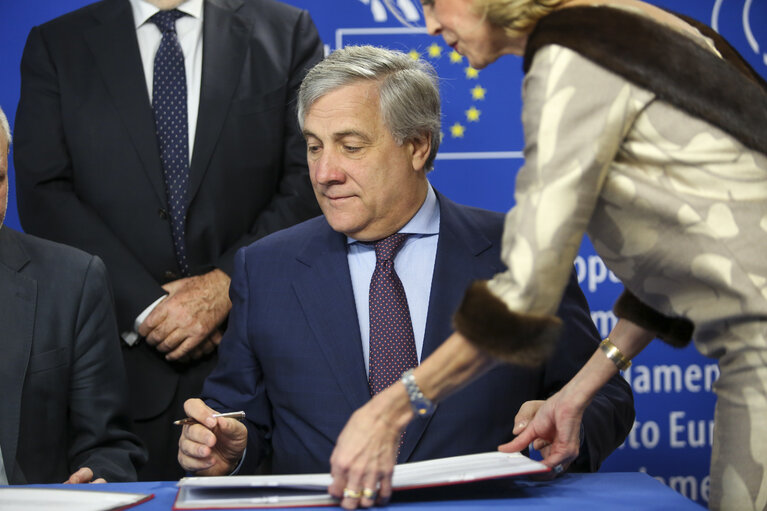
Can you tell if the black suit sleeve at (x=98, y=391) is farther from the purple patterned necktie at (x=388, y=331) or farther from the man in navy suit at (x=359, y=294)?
the purple patterned necktie at (x=388, y=331)

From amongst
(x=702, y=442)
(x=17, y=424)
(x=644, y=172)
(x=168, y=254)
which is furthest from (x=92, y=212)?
(x=702, y=442)

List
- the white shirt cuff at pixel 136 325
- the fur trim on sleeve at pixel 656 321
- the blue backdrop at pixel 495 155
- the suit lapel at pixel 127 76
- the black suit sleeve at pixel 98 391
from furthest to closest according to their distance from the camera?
the blue backdrop at pixel 495 155, the suit lapel at pixel 127 76, the white shirt cuff at pixel 136 325, the black suit sleeve at pixel 98 391, the fur trim on sleeve at pixel 656 321

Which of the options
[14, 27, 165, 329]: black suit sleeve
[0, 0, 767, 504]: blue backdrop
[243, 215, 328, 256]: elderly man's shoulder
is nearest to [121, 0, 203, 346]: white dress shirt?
[14, 27, 165, 329]: black suit sleeve

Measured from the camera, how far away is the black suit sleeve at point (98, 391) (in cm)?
242

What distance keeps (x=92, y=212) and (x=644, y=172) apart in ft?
6.64

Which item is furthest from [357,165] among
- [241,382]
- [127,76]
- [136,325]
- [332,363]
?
[127,76]

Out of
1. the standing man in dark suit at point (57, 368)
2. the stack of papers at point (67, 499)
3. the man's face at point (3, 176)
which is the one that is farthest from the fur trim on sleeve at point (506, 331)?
the man's face at point (3, 176)

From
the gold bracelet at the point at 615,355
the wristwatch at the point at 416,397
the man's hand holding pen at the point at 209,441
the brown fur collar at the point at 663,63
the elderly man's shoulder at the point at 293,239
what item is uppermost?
the brown fur collar at the point at 663,63

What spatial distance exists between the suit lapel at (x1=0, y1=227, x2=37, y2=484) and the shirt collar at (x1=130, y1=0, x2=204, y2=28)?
0.93m

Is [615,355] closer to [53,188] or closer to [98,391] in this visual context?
[98,391]

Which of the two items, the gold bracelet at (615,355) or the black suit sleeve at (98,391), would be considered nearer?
the gold bracelet at (615,355)

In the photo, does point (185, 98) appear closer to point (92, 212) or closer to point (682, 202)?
point (92, 212)

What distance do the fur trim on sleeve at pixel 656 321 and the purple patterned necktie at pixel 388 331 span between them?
A: 2.24ft

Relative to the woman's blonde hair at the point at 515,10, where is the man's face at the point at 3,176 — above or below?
below
